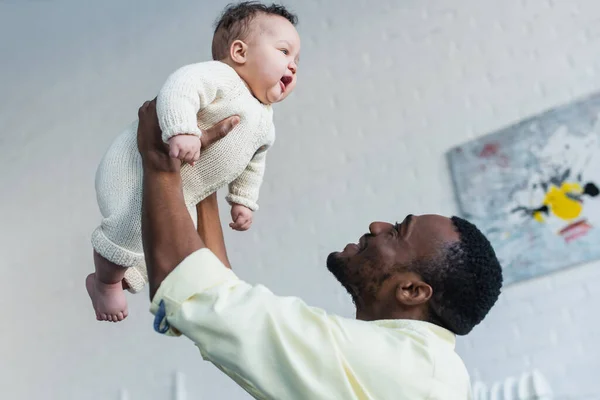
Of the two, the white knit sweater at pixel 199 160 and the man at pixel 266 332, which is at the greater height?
the white knit sweater at pixel 199 160

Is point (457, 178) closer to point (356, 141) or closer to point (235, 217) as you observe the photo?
point (356, 141)

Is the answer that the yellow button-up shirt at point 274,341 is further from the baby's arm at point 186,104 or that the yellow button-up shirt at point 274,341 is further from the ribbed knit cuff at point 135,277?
the ribbed knit cuff at point 135,277

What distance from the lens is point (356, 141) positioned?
3.43 metres

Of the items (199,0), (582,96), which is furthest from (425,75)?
(199,0)

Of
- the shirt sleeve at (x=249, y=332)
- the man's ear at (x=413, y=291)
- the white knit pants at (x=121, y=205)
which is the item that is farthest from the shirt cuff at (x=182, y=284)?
the man's ear at (x=413, y=291)

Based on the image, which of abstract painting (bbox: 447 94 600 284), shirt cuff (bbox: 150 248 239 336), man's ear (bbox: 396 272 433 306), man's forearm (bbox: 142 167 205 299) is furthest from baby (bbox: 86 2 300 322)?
abstract painting (bbox: 447 94 600 284)

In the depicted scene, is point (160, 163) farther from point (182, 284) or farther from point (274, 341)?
point (274, 341)

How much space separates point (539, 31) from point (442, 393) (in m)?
2.04

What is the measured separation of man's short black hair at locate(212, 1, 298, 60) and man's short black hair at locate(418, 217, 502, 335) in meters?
0.59

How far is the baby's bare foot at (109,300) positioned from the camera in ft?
5.80

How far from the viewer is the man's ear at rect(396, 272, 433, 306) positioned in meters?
1.62

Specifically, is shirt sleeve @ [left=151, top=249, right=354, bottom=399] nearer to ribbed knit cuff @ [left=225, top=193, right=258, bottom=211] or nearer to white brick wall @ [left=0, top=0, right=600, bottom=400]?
ribbed knit cuff @ [left=225, top=193, right=258, bottom=211]

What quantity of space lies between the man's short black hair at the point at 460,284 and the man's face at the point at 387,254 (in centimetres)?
3

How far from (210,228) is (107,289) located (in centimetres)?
24
